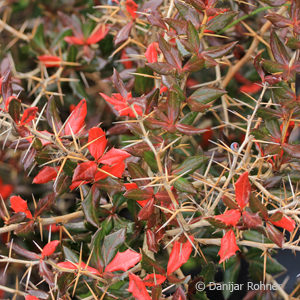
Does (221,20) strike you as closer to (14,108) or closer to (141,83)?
(141,83)

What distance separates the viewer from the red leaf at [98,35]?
94 centimetres

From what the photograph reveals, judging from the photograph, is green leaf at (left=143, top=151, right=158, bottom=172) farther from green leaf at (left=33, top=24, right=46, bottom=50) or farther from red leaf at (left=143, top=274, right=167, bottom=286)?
green leaf at (left=33, top=24, right=46, bottom=50)

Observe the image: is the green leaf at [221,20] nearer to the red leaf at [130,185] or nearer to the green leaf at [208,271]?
the red leaf at [130,185]

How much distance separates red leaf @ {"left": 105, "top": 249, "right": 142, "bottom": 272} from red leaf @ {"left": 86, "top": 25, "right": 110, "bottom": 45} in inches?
19.6

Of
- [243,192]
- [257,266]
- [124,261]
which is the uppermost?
[243,192]

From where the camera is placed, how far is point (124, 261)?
62 centimetres

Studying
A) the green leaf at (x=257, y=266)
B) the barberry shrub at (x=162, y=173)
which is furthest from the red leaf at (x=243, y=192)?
the green leaf at (x=257, y=266)

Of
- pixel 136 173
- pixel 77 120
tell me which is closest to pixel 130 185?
pixel 136 173

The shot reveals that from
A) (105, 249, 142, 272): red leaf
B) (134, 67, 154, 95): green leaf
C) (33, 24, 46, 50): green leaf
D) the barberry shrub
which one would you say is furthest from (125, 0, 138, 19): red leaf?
(105, 249, 142, 272): red leaf

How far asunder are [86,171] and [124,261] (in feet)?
0.45

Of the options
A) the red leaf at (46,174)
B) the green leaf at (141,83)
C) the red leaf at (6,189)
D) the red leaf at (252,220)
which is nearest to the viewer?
the red leaf at (252,220)

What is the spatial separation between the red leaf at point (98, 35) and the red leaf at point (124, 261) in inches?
19.6

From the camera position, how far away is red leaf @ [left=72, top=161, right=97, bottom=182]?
608 mm

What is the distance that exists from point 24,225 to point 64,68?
392mm
